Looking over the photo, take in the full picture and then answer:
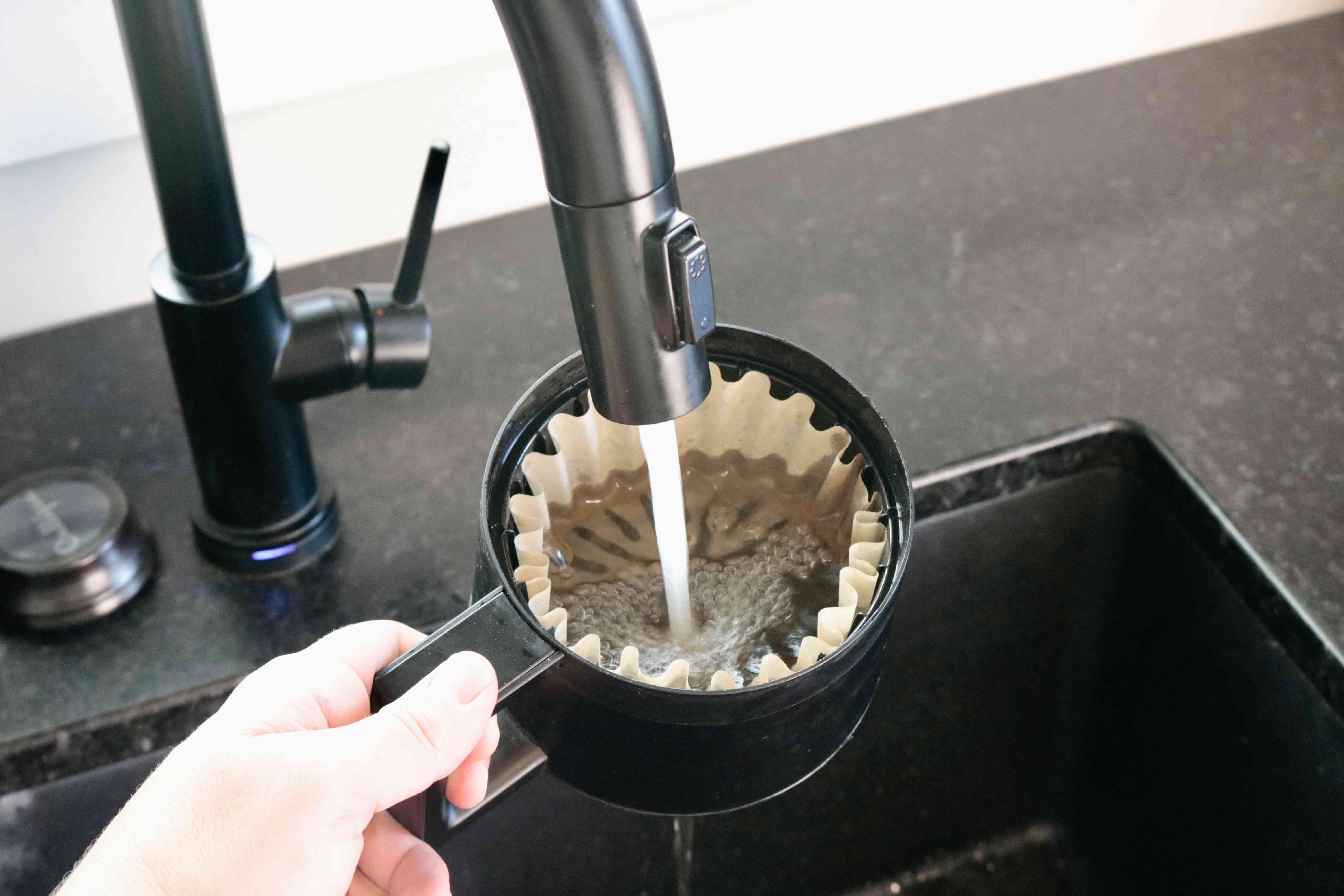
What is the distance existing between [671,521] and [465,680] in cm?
10

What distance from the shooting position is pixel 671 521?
1.55 ft

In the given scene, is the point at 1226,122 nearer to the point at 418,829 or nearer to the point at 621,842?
the point at 621,842

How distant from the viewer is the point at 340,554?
2.38ft

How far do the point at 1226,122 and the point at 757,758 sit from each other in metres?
0.79

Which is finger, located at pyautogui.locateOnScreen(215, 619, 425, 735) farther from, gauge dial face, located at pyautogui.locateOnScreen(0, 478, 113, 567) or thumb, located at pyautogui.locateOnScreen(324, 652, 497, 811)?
gauge dial face, located at pyautogui.locateOnScreen(0, 478, 113, 567)

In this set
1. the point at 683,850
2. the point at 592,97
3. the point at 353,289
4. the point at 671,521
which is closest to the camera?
the point at 592,97

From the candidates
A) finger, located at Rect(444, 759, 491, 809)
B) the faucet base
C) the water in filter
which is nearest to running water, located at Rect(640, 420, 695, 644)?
the water in filter

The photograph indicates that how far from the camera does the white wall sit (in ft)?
2.44

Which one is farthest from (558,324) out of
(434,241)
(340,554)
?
(340,554)

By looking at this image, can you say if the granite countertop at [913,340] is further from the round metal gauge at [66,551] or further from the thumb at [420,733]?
the thumb at [420,733]

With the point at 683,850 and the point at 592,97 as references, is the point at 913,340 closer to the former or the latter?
the point at 683,850

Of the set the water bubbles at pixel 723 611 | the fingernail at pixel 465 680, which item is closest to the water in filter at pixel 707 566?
the water bubbles at pixel 723 611

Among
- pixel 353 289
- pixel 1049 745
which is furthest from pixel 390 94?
pixel 1049 745

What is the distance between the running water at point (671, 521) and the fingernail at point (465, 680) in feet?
0.31
